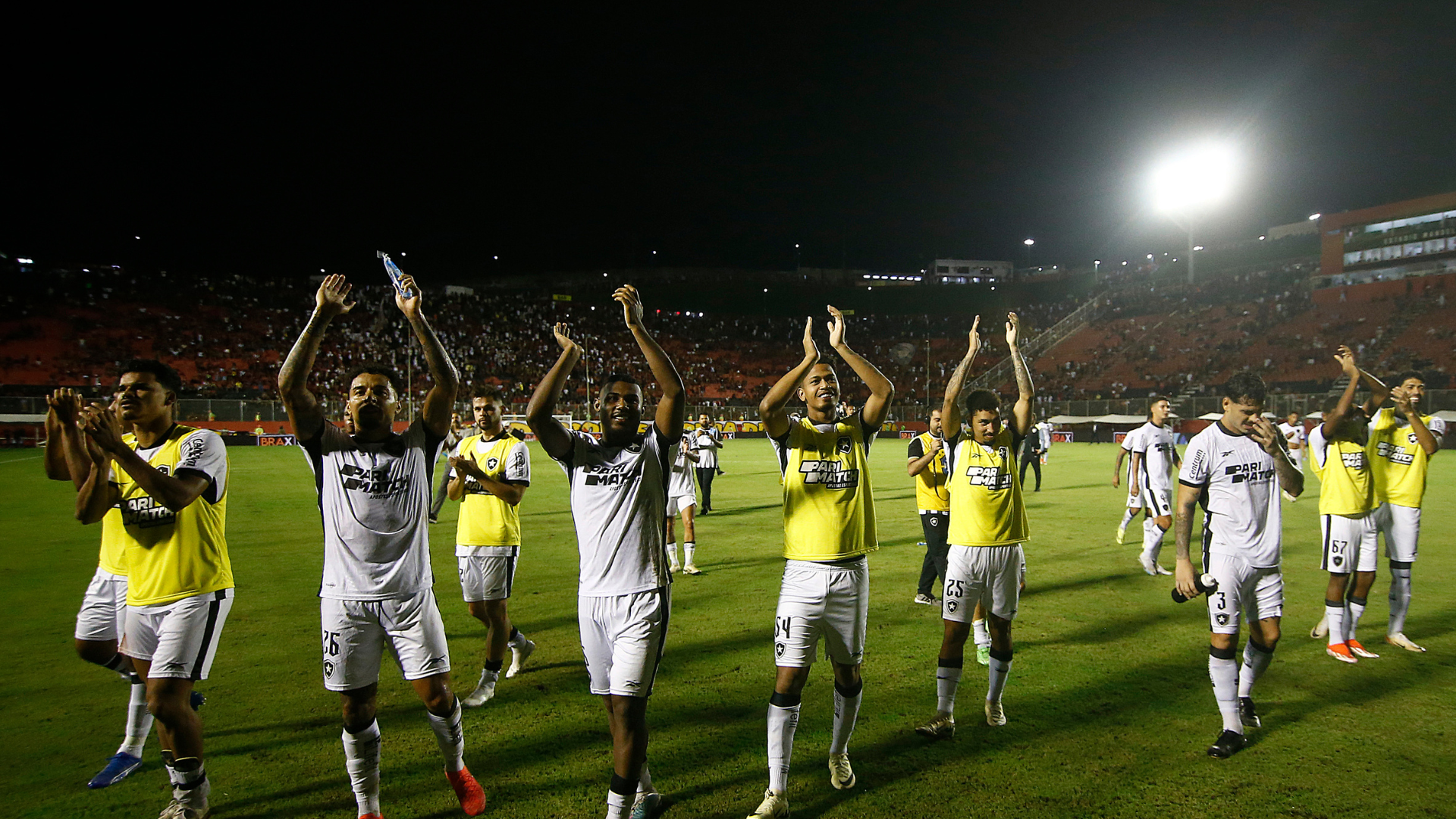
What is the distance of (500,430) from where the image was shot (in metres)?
6.55

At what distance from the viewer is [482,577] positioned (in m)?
6.05

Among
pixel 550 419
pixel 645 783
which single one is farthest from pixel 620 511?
pixel 645 783

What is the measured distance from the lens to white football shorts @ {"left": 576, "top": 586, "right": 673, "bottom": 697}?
3795 millimetres

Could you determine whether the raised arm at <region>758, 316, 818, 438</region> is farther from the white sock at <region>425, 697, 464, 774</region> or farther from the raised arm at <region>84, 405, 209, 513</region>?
the raised arm at <region>84, 405, 209, 513</region>

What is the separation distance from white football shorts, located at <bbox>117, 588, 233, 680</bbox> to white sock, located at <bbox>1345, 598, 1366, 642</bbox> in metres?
8.81

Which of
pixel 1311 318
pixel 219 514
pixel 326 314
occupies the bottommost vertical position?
pixel 219 514

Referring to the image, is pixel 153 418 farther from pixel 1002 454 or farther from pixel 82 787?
pixel 1002 454

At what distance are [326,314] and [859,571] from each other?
3308mm

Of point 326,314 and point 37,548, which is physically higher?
point 326,314

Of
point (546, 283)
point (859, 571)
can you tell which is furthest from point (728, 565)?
point (546, 283)

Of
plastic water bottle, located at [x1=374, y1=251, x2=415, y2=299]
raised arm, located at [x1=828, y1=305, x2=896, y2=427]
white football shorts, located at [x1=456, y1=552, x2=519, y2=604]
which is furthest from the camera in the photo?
white football shorts, located at [x1=456, y1=552, x2=519, y2=604]

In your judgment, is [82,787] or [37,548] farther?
[37,548]

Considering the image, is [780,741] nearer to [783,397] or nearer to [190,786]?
[783,397]

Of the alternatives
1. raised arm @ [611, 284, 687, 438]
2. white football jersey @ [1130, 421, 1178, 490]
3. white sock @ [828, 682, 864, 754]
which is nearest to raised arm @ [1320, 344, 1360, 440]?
white football jersey @ [1130, 421, 1178, 490]
